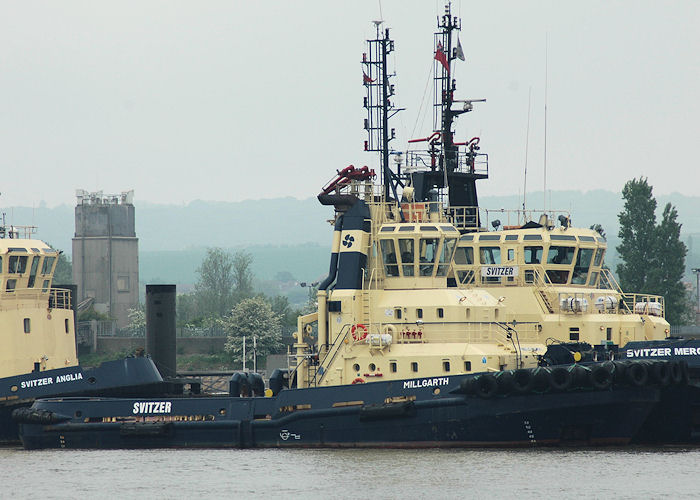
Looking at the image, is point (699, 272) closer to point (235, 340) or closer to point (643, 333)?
point (235, 340)

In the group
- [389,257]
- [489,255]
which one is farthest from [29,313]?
[489,255]

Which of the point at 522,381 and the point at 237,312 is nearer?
the point at 522,381

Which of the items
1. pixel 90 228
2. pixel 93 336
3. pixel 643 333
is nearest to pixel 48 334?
pixel 643 333

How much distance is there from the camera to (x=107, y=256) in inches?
3031

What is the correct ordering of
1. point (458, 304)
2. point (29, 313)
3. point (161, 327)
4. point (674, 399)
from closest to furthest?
1. point (674, 399)
2. point (458, 304)
3. point (29, 313)
4. point (161, 327)

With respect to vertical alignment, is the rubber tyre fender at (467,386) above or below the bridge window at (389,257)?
below

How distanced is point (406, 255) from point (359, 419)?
Result: 12.8ft

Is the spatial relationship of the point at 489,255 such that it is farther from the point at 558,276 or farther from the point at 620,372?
the point at 620,372

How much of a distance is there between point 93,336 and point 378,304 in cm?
3566

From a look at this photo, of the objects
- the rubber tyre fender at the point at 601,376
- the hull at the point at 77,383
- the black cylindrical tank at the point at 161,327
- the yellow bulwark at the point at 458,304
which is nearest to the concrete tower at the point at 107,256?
the black cylindrical tank at the point at 161,327

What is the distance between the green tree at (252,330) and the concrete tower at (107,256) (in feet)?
55.3

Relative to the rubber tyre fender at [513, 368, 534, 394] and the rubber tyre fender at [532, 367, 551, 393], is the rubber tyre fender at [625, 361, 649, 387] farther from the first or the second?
the rubber tyre fender at [513, 368, 534, 394]

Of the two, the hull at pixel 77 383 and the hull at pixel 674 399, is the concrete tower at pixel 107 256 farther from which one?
the hull at pixel 674 399

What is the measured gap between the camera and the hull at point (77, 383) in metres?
30.6
